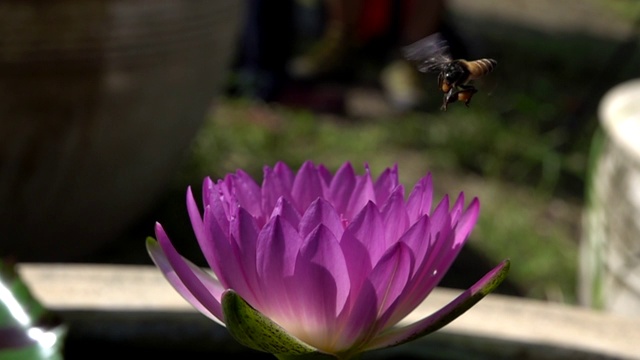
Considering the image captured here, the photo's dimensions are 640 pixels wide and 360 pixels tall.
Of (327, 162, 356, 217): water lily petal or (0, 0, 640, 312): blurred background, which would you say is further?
(0, 0, 640, 312): blurred background

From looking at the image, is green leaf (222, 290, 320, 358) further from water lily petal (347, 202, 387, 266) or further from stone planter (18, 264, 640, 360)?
stone planter (18, 264, 640, 360)

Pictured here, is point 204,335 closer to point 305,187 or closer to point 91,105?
point 305,187

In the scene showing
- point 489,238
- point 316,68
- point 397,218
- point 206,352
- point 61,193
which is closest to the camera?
point 397,218

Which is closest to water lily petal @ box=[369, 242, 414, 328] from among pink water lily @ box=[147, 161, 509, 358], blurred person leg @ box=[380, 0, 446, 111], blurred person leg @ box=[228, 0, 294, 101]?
pink water lily @ box=[147, 161, 509, 358]

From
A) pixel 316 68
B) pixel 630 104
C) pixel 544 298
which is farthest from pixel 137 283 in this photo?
pixel 316 68

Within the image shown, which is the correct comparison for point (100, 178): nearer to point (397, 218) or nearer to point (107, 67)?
point (107, 67)

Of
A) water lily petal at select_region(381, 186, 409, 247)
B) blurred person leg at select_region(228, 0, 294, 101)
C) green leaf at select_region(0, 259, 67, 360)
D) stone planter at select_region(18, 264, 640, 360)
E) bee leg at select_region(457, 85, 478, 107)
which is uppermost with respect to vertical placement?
bee leg at select_region(457, 85, 478, 107)

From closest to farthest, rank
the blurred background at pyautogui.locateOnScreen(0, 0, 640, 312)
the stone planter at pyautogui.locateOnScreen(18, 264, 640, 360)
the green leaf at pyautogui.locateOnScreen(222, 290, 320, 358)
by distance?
1. the green leaf at pyautogui.locateOnScreen(222, 290, 320, 358)
2. the stone planter at pyautogui.locateOnScreen(18, 264, 640, 360)
3. the blurred background at pyautogui.locateOnScreen(0, 0, 640, 312)
